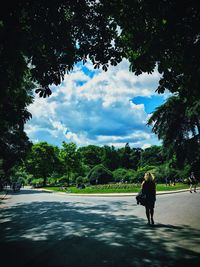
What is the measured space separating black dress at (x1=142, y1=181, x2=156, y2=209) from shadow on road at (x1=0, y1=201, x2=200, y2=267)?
73 cm

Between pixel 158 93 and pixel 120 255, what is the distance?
15.3 feet

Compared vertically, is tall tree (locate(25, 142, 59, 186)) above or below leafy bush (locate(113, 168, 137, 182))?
above

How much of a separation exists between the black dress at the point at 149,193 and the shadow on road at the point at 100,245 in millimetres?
732

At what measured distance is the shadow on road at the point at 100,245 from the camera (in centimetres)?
452

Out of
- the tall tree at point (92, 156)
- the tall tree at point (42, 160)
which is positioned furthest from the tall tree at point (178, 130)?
the tall tree at point (92, 156)

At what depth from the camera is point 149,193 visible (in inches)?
306

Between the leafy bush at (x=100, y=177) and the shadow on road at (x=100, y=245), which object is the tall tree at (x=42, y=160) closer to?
the leafy bush at (x=100, y=177)

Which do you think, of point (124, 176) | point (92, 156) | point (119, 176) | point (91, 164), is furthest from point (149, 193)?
point (92, 156)

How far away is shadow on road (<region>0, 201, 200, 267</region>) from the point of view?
452cm

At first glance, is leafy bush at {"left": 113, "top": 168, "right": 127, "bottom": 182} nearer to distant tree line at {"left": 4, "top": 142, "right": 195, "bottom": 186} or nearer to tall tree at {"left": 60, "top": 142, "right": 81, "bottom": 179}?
distant tree line at {"left": 4, "top": 142, "right": 195, "bottom": 186}

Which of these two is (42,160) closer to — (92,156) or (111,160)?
(111,160)

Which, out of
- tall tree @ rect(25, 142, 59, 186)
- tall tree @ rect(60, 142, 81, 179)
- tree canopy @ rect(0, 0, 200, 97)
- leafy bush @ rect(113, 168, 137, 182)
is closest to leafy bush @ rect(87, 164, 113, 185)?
leafy bush @ rect(113, 168, 137, 182)

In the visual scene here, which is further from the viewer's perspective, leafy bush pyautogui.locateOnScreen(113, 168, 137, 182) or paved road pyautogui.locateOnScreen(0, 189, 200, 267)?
leafy bush pyautogui.locateOnScreen(113, 168, 137, 182)

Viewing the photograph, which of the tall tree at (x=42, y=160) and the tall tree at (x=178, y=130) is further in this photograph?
the tall tree at (x=42, y=160)
